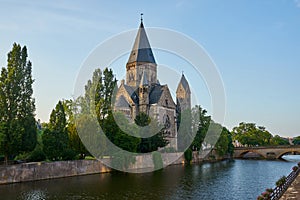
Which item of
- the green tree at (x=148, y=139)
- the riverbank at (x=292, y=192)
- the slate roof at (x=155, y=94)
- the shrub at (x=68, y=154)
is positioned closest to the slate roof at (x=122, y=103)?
the slate roof at (x=155, y=94)

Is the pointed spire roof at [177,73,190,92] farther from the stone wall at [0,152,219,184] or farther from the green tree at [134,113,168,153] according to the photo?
the stone wall at [0,152,219,184]

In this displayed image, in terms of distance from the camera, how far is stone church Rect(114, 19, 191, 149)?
5741 centimetres

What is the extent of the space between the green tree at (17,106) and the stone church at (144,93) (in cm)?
2505

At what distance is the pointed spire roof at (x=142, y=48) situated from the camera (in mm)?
66562

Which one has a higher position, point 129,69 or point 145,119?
point 129,69

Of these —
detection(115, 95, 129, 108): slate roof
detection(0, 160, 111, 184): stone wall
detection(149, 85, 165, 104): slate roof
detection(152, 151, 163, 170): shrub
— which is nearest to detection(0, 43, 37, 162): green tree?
detection(0, 160, 111, 184): stone wall

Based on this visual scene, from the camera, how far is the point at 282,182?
62.3ft

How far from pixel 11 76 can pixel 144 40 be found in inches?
1676

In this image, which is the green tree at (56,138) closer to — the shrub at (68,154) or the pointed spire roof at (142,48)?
the shrub at (68,154)

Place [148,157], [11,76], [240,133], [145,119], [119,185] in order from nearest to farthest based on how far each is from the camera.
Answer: [119,185] → [11,76] → [148,157] → [145,119] → [240,133]

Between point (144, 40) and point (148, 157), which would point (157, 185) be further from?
point (144, 40)

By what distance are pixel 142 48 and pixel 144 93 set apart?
13.3 meters

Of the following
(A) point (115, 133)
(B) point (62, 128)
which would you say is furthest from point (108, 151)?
(B) point (62, 128)

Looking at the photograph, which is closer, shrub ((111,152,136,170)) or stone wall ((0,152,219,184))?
stone wall ((0,152,219,184))
